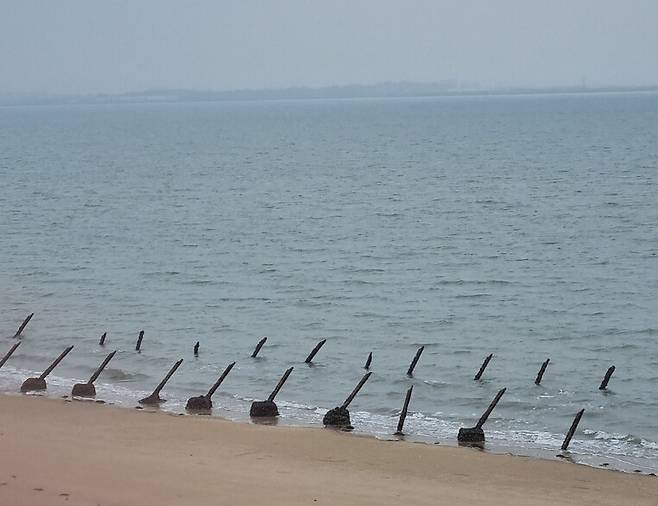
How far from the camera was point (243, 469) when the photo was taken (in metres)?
19.1

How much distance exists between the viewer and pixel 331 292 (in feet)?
138

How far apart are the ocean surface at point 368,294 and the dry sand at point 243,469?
78.2 inches

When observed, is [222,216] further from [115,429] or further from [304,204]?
[115,429]

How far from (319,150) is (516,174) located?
49879 mm

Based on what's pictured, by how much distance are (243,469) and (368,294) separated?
22781 mm

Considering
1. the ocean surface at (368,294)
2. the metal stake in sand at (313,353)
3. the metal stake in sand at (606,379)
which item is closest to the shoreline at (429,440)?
the ocean surface at (368,294)

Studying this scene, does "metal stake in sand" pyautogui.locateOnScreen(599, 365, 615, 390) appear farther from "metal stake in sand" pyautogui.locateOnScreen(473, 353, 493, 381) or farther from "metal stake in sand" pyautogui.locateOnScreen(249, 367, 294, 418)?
"metal stake in sand" pyautogui.locateOnScreen(249, 367, 294, 418)

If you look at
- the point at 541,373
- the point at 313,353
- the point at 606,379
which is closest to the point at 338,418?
the point at 541,373

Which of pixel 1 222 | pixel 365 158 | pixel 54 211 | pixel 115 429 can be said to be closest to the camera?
pixel 115 429

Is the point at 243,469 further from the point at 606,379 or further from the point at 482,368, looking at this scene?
the point at 606,379

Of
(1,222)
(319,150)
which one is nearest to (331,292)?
(1,222)

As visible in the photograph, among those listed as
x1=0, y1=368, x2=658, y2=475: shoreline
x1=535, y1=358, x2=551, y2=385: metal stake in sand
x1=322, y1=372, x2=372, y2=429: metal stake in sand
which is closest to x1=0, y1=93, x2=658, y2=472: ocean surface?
x1=0, y1=368, x2=658, y2=475: shoreline

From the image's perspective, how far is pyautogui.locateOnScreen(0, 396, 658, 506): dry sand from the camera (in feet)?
55.8

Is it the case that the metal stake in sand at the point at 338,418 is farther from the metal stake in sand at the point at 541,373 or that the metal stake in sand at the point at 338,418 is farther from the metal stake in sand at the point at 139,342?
the metal stake in sand at the point at 139,342
